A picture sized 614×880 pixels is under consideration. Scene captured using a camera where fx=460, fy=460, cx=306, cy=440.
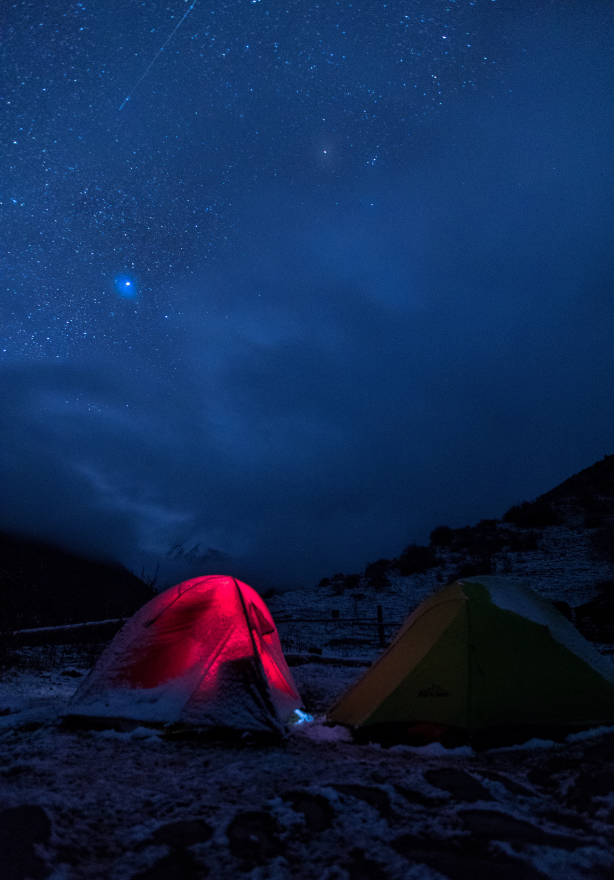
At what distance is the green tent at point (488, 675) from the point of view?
13.9ft

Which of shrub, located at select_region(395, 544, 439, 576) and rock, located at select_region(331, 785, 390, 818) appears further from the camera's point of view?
shrub, located at select_region(395, 544, 439, 576)

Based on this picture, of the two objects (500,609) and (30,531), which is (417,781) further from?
(30,531)

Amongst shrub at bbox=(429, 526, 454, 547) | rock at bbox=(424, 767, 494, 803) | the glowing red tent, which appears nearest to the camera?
rock at bbox=(424, 767, 494, 803)

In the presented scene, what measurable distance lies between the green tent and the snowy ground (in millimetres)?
250

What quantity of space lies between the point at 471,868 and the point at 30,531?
61.9 metres

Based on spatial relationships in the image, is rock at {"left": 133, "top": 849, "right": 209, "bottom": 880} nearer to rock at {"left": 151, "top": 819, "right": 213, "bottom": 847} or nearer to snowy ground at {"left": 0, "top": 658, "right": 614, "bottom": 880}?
snowy ground at {"left": 0, "top": 658, "right": 614, "bottom": 880}

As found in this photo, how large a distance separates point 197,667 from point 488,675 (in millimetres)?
2979

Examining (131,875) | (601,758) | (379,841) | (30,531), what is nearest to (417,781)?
(379,841)

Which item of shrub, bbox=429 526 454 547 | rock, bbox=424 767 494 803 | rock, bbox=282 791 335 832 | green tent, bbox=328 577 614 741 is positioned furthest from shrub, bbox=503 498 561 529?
rock, bbox=282 791 335 832

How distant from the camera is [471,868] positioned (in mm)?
2129

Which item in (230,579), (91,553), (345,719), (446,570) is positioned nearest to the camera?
(345,719)

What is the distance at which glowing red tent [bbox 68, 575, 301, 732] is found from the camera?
4.67 meters

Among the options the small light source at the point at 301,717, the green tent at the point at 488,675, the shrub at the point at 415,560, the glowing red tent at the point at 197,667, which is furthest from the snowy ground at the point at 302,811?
the shrub at the point at 415,560

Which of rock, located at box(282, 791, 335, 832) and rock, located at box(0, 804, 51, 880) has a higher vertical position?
rock, located at box(0, 804, 51, 880)
